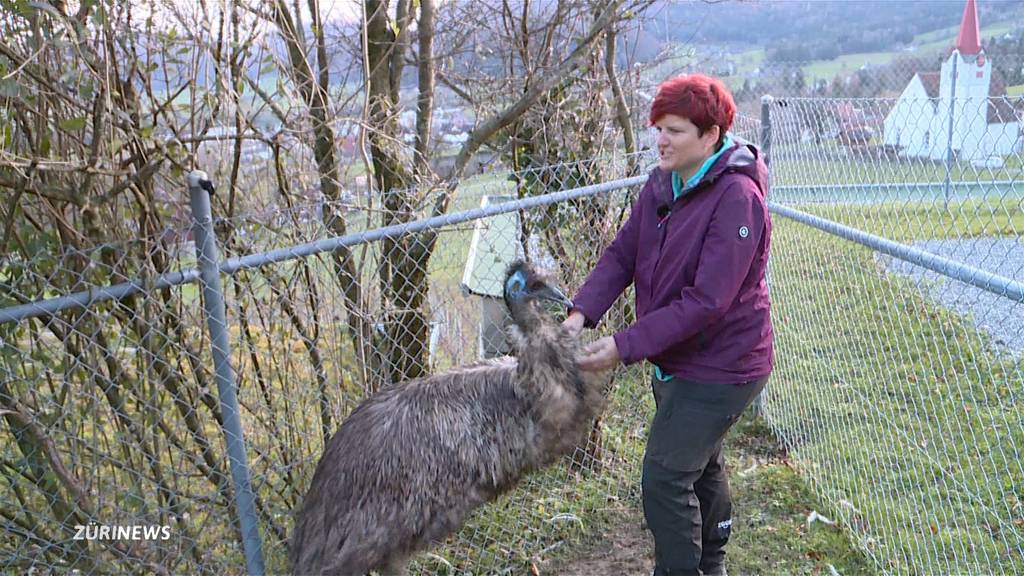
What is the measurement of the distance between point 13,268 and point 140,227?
1.47 feet

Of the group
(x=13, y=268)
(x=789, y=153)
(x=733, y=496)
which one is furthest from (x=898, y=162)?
(x=13, y=268)

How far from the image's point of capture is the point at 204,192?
2.70 meters

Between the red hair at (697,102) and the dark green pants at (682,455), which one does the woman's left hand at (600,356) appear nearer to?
the dark green pants at (682,455)

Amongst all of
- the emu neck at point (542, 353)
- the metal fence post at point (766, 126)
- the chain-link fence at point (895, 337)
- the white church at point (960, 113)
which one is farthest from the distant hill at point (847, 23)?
the emu neck at point (542, 353)

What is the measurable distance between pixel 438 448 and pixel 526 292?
26.6 inches

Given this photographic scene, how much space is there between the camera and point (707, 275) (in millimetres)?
2582

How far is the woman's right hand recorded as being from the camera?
305 centimetres

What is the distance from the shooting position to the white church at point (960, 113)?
3531mm

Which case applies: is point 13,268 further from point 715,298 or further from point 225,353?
point 715,298

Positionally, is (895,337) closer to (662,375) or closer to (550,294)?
(662,375)

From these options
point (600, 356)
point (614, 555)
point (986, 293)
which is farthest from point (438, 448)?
point (986, 293)

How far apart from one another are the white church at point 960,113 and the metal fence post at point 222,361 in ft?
9.01

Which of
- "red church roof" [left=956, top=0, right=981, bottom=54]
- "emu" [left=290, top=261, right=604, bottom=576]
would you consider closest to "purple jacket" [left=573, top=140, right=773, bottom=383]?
"emu" [left=290, top=261, right=604, bottom=576]

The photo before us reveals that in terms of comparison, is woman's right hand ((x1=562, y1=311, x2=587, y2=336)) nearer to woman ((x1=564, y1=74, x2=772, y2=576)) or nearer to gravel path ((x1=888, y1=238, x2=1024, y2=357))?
woman ((x1=564, y1=74, x2=772, y2=576))
